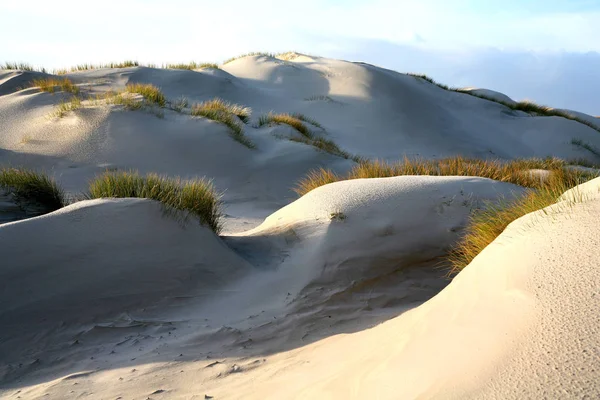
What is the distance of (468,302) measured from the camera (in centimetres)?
250

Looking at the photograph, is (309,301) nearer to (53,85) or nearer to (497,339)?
(497,339)

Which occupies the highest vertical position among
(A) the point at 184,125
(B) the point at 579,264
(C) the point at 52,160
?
(B) the point at 579,264

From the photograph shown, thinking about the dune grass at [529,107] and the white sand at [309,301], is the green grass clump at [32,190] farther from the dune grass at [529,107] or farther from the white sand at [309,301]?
the dune grass at [529,107]

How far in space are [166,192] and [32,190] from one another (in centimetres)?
183

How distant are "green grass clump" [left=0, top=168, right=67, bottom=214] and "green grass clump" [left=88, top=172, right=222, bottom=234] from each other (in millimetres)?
807

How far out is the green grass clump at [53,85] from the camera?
1216 centimetres

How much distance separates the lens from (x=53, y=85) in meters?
12.4

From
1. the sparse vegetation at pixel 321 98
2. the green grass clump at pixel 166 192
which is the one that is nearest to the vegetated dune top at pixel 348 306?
the green grass clump at pixel 166 192

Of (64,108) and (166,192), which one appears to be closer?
(166,192)

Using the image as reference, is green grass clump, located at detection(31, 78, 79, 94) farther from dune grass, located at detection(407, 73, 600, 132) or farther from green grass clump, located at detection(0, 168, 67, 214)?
dune grass, located at detection(407, 73, 600, 132)

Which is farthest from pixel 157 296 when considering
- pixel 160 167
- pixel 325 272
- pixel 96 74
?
pixel 96 74

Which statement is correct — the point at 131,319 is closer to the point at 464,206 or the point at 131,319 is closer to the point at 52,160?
the point at 464,206

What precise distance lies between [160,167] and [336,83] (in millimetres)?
11129

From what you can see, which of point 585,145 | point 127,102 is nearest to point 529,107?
point 585,145
